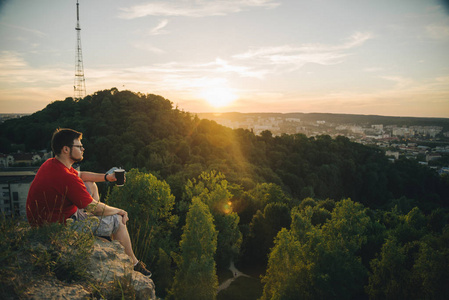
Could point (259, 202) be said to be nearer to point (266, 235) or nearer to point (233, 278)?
point (266, 235)

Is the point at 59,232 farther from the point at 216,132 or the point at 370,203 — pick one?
the point at 370,203

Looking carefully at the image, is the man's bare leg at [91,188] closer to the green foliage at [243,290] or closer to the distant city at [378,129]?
the green foliage at [243,290]

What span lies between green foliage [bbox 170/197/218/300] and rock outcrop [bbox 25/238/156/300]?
11.1 meters

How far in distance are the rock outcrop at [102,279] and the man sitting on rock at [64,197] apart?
1.16 ft

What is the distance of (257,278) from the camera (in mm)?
23953

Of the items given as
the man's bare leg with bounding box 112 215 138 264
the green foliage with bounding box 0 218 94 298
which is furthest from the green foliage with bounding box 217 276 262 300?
the green foliage with bounding box 0 218 94 298

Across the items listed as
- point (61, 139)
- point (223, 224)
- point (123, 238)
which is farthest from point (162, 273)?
point (61, 139)

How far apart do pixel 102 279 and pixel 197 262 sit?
12246 millimetres

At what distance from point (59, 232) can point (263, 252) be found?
83.1 feet

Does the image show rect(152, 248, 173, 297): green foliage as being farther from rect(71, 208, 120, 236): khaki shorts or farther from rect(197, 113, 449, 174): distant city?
rect(197, 113, 449, 174): distant city

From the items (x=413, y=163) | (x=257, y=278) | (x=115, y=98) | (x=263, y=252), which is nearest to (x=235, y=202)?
(x=263, y=252)

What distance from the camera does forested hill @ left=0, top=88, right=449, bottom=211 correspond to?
4588 centimetres

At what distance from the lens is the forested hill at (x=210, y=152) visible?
45.9m

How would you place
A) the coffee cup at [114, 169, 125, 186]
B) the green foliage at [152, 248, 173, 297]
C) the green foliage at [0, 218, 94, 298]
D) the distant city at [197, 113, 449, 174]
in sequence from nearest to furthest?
the green foliage at [0, 218, 94, 298]
the coffee cup at [114, 169, 125, 186]
the green foliage at [152, 248, 173, 297]
the distant city at [197, 113, 449, 174]
